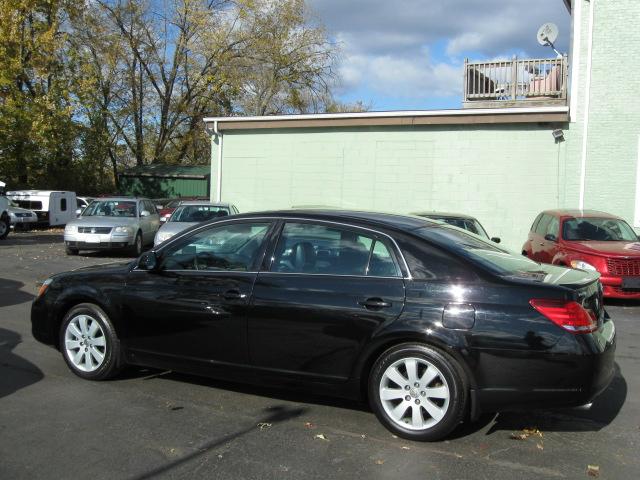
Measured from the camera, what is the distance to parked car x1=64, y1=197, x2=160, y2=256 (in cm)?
1543

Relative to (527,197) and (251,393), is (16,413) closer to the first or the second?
(251,393)

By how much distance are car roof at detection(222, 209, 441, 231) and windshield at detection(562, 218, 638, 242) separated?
662 centimetres

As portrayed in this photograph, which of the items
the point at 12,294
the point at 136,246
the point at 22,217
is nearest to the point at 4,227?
the point at 22,217

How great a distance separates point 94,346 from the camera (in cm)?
530

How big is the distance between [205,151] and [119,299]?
4148 centimetres

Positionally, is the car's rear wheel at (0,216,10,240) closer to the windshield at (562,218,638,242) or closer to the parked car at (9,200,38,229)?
the parked car at (9,200,38,229)

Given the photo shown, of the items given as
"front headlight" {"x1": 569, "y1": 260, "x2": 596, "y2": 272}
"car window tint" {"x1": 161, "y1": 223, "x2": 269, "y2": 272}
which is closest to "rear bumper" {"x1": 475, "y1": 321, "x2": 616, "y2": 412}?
"car window tint" {"x1": 161, "y1": 223, "x2": 269, "y2": 272}

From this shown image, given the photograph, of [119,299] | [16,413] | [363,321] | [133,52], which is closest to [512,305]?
[363,321]

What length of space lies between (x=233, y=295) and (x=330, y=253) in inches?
32.0

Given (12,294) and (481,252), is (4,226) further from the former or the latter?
(481,252)

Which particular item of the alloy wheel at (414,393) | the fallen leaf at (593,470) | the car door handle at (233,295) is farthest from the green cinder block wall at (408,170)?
the fallen leaf at (593,470)

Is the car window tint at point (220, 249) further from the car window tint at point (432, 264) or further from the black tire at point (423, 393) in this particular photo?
the black tire at point (423, 393)

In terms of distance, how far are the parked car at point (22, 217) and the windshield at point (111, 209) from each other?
9.56 m

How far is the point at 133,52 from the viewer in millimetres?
37406
